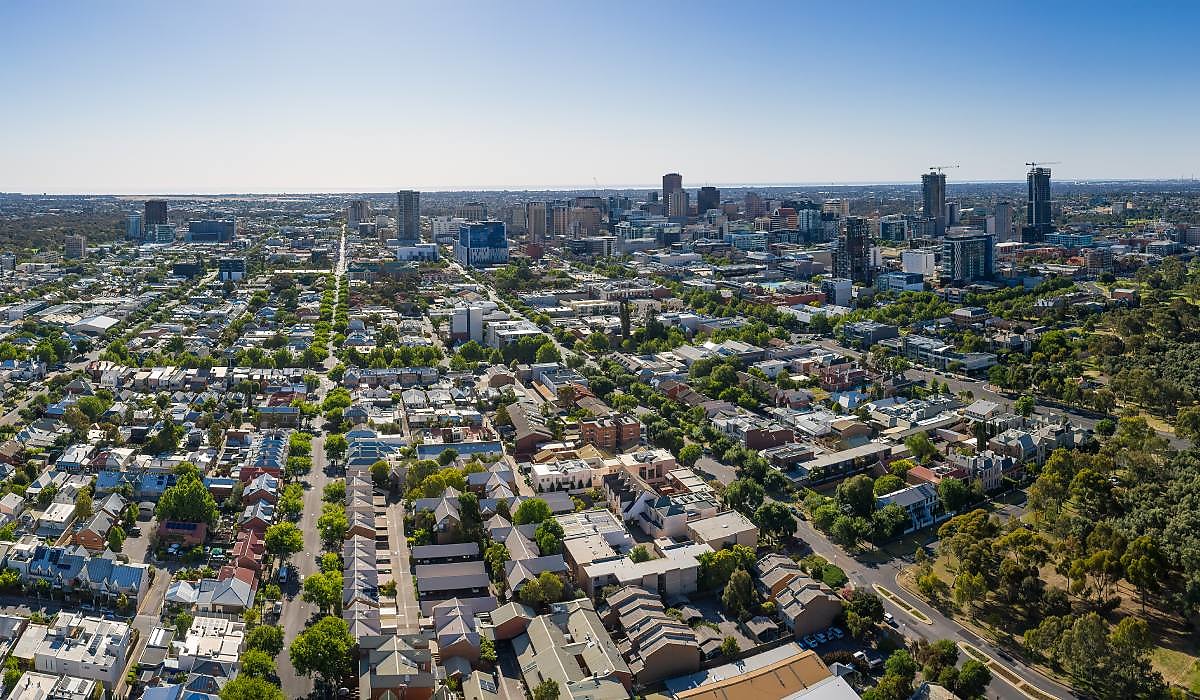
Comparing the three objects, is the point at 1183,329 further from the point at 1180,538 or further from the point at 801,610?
the point at 801,610

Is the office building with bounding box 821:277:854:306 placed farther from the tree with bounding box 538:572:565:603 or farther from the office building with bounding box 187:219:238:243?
the office building with bounding box 187:219:238:243

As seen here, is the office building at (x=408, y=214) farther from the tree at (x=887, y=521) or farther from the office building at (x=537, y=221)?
the tree at (x=887, y=521)

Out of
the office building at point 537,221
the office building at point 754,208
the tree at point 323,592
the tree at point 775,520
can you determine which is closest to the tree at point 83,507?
the tree at point 323,592

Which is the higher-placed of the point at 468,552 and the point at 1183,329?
the point at 1183,329

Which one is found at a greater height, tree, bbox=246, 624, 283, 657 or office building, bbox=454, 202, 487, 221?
office building, bbox=454, 202, 487, 221

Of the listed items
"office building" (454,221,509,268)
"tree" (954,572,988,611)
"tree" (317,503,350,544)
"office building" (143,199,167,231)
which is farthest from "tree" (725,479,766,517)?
"office building" (143,199,167,231)

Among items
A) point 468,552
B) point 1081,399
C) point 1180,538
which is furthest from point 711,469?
point 1081,399

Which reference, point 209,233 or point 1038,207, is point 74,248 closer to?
point 209,233
